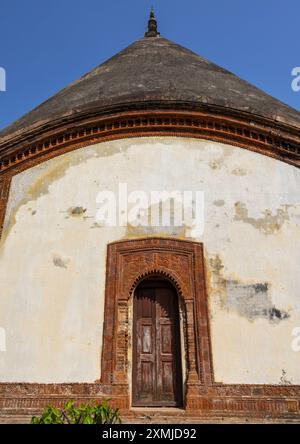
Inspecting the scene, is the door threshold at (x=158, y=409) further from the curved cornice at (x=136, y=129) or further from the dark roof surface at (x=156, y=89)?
the dark roof surface at (x=156, y=89)

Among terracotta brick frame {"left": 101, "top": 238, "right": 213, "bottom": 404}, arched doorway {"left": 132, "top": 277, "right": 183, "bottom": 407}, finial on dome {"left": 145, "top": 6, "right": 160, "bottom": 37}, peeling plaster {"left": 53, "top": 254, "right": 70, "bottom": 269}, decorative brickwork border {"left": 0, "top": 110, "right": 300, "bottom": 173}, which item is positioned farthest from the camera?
finial on dome {"left": 145, "top": 6, "right": 160, "bottom": 37}

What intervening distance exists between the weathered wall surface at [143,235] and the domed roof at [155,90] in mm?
831

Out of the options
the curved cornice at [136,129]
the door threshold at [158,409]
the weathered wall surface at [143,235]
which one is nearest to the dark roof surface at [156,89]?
the curved cornice at [136,129]

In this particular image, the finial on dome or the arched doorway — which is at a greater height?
the finial on dome

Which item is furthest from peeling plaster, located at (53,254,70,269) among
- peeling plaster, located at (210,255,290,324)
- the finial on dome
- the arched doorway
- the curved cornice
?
the finial on dome

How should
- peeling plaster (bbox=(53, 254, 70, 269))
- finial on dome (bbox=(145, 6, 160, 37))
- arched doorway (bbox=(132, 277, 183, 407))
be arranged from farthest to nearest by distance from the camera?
finial on dome (bbox=(145, 6, 160, 37)), peeling plaster (bbox=(53, 254, 70, 269)), arched doorway (bbox=(132, 277, 183, 407))

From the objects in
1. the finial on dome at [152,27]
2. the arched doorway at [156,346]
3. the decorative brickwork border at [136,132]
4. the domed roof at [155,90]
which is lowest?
the arched doorway at [156,346]

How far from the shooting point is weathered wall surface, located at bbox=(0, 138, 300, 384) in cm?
636

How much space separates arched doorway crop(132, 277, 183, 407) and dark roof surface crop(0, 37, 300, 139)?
3752mm

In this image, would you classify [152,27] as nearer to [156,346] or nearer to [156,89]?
[156,89]

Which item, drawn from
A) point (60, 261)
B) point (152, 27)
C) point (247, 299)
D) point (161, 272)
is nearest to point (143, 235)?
point (161, 272)

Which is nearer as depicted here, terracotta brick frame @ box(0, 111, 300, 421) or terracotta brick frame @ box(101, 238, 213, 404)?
terracotta brick frame @ box(0, 111, 300, 421)

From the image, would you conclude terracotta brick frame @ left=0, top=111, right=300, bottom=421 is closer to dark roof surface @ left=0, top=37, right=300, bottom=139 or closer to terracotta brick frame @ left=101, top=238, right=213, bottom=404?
terracotta brick frame @ left=101, top=238, right=213, bottom=404

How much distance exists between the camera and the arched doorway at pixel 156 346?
641 centimetres
